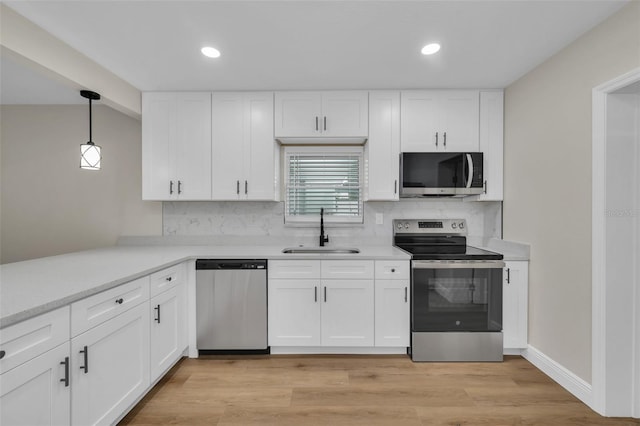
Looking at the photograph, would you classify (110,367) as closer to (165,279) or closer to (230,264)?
(165,279)

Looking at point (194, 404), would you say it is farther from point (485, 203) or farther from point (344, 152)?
point (485, 203)

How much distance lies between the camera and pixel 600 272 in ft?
6.01

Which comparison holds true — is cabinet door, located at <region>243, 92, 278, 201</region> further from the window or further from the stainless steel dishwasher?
the stainless steel dishwasher

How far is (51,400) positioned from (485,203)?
141 inches

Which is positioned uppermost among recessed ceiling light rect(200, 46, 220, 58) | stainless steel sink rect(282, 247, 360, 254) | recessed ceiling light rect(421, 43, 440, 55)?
recessed ceiling light rect(421, 43, 440, 55)

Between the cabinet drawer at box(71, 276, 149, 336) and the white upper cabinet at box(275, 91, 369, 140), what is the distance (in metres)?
1.87

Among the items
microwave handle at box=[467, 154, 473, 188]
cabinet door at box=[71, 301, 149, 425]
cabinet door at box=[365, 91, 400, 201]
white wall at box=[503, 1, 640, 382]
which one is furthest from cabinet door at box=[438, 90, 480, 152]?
cabinet door at box=[71, 301, 149, 425]

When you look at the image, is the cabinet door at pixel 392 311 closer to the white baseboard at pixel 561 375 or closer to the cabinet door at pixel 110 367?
the white baseboard at pixel 561 375

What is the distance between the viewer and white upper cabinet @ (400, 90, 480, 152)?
9.24 feet

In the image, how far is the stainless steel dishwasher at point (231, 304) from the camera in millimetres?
2553

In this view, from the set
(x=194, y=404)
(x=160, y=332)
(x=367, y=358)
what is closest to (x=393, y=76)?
(x=367, y=358)

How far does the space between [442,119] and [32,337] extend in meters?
3.18

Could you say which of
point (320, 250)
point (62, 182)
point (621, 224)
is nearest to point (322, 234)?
point (320, 250)

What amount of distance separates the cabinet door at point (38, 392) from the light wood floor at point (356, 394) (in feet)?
2.29
